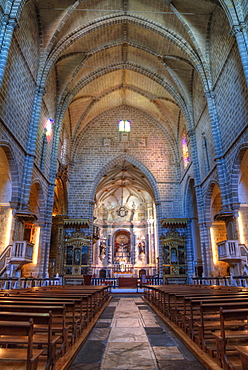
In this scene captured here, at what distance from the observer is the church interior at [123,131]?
11.8 meters

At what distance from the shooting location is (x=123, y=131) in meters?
25.7

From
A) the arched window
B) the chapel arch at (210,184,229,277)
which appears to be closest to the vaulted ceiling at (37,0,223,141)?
the arched window

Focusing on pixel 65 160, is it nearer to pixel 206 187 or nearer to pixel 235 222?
pixel 206 187

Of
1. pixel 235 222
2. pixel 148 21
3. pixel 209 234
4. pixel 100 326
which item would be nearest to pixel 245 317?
pixel 100 326

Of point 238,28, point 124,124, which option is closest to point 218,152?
point 238,28

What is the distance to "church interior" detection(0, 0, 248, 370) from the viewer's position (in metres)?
11.8

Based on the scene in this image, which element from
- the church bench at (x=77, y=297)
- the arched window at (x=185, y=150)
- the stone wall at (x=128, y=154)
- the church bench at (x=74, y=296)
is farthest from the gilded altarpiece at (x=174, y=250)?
the church bench at (x=77, y=297)

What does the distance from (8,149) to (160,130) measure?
55.6 ft

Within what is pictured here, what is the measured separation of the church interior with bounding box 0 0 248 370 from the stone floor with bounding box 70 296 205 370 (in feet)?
1.24

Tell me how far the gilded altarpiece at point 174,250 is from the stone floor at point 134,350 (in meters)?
15.9

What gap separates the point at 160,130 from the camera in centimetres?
2586

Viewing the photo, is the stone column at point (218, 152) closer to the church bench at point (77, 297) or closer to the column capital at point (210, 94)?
the column capital at point (210, 94)

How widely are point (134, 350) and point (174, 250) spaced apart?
18513 millimetres

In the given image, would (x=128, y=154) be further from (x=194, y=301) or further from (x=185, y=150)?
(x=194, y=301)
